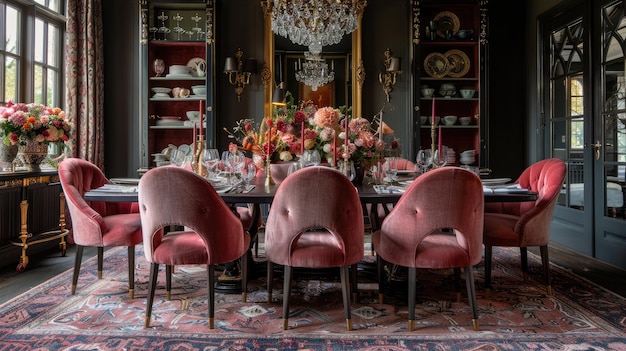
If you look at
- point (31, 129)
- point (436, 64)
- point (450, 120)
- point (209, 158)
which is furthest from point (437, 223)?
point (436, 64)

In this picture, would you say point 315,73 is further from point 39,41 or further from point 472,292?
point 472,292

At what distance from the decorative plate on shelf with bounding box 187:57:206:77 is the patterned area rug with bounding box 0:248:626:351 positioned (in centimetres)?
277

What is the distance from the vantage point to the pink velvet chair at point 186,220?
78.8 inches

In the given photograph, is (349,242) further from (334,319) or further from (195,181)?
(195,181)

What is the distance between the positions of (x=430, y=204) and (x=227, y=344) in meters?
1.14

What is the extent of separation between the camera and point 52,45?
4445mm

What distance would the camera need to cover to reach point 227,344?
1975 millimetres

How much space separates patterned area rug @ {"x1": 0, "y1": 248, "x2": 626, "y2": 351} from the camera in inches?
78.3

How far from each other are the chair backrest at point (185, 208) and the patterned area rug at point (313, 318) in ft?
1.35

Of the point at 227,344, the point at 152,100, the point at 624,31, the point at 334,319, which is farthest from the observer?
the point at 152,100

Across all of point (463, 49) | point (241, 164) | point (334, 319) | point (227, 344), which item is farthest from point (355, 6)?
point (227, 344)

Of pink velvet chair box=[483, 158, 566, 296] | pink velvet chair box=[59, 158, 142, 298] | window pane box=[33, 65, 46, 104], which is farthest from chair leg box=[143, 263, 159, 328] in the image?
window pane box=[33, 65, 46, 104]

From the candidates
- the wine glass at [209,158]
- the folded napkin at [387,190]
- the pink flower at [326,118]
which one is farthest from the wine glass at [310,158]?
the wine glass at [209,158]

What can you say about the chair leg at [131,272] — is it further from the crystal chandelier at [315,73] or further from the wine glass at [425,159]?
the crystal chandelier at [315,73]
